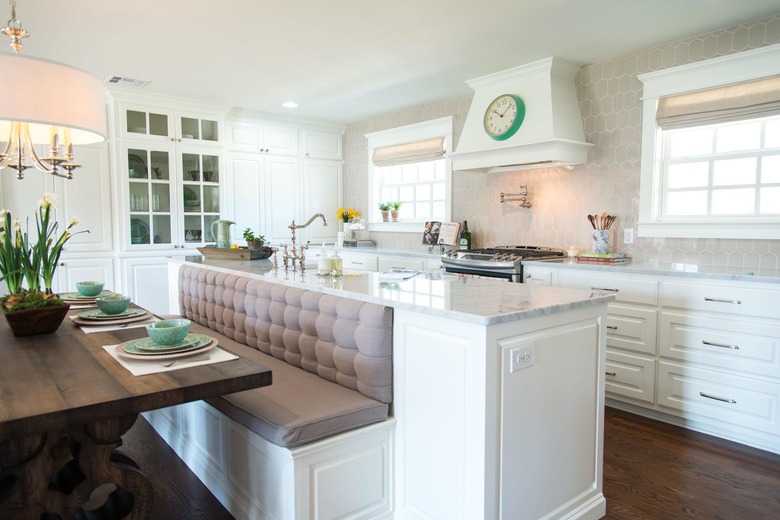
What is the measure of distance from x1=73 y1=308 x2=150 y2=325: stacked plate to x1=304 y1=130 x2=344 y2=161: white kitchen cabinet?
4167 mm

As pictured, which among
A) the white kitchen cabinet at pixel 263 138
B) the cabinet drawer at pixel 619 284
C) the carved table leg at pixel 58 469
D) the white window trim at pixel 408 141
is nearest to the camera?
the carved table leg at pixel 58 469

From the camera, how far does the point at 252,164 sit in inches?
230

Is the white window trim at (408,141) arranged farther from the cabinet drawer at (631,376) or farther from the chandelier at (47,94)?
the chandelier at (47,94)

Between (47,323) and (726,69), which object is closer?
(47,323)

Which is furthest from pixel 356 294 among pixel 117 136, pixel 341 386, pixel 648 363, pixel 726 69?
pixel 117 136

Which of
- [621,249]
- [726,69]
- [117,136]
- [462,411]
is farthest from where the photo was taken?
[117,136]

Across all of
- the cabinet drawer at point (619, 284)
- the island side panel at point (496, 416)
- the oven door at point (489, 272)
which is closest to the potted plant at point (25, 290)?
the island side panel at point (496, 416)

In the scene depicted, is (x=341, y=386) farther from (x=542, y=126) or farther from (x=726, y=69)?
(x=726, y=69)

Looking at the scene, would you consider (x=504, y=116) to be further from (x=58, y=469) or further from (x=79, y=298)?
(x=58, y=469)

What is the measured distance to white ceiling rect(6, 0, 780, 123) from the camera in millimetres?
2994

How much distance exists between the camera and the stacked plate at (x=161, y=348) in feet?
5.42

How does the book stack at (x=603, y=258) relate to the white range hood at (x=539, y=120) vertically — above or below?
below

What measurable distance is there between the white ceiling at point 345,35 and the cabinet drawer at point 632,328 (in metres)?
1.80

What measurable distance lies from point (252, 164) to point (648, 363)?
4.49m
